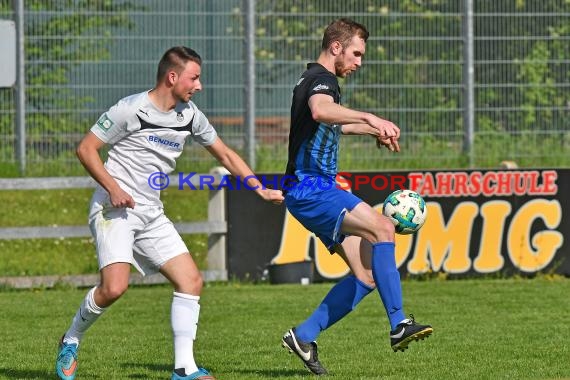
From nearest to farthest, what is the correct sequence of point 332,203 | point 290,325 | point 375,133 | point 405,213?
point 375,133 → point 332,203 → point 405,213 → point 290,325

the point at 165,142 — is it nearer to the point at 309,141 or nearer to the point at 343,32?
the point at 309,141

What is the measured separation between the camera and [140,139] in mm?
8609

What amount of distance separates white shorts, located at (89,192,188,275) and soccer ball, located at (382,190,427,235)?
4.66 feet

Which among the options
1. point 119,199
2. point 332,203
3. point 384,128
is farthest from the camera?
point 332,203

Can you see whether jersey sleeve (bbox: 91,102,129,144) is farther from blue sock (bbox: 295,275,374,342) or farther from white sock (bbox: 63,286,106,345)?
blue sock (bbox: 295,275,374,342)

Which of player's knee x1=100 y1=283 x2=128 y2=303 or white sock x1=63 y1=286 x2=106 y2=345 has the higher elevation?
player's knee x1=100 y1=283 x2=128 y2=303

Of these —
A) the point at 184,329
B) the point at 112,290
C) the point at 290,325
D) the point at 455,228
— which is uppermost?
the point at 112,290

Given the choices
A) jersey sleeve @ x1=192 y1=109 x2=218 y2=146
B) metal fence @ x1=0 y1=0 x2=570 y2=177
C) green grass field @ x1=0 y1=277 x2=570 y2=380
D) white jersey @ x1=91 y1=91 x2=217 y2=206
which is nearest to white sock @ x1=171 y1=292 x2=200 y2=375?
green grass field @ x1=0 y1=277 x2=570 y2=380

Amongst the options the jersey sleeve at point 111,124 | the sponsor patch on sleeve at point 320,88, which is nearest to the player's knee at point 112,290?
the jersey sleeve at point 111,124

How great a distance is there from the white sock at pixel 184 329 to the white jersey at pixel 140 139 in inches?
25.3

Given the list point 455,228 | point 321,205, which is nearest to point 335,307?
point 321,205

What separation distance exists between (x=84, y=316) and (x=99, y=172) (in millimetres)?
906

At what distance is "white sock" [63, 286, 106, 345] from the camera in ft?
28.2

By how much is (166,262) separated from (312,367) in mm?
1119
